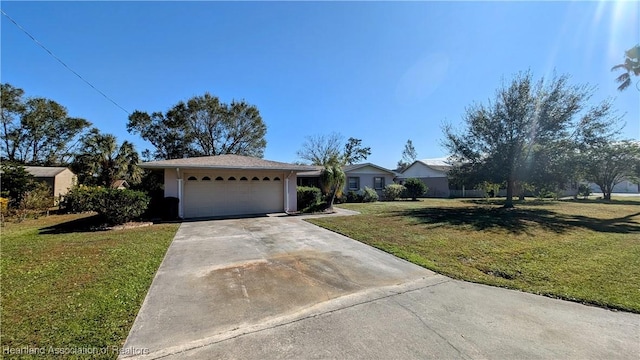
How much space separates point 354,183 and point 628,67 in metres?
19.6

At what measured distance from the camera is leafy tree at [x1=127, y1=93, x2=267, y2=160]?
2792cm

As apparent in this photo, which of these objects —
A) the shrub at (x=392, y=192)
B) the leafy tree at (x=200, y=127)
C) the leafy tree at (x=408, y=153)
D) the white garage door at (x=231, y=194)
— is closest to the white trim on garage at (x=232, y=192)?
the white garage door at (x=231, y=194)

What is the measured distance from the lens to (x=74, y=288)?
4027 mm

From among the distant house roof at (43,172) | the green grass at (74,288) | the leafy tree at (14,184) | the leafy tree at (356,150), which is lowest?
the green grass at (74,288)

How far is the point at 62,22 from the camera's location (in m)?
7.78

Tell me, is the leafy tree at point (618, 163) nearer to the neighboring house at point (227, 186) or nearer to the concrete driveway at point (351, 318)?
the neighboring house at point (227, 186)

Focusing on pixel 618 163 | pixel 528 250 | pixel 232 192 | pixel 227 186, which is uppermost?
pixel 618 163

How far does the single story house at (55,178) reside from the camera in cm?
1916

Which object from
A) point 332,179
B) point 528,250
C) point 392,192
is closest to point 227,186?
point 332,179

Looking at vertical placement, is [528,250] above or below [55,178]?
below

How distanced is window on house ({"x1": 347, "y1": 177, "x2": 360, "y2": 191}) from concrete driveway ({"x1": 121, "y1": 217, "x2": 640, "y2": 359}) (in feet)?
57.1

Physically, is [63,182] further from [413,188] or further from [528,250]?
[528,250]

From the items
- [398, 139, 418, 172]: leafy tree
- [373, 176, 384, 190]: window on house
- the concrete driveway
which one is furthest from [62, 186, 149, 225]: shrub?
[398, 139, 418, 172]: leafy tree

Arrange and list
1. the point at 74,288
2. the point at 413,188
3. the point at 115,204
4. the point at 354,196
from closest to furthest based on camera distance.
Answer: the point at 74,288, the point at 115,204, the point at 354,196, the point at 413,188
